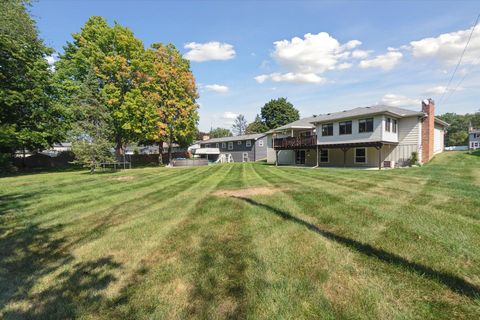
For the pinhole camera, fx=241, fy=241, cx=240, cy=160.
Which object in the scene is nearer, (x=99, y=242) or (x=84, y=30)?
(x=99, y=242)

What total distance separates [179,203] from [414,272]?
6.76m

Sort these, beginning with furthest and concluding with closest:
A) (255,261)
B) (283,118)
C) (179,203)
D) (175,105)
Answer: (283,118)
(175,105)
(179,203)
(255,261)

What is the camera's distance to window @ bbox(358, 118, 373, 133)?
21403 millimetres

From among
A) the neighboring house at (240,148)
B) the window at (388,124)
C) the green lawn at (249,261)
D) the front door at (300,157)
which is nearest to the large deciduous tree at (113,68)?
the front door at (300,157)

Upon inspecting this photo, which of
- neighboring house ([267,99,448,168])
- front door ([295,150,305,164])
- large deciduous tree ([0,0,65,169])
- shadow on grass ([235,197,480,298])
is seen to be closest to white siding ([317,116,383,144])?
neighboring house ([267,99,448,168])

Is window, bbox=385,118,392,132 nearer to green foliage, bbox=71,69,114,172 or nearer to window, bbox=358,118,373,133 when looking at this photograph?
window, bbox=358,118,373,133

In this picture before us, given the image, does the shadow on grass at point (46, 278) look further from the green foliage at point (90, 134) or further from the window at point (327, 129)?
the window at point (327, 129)

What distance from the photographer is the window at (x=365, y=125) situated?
2140cm

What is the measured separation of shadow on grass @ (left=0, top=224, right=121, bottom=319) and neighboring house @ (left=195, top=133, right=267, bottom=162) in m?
38.0

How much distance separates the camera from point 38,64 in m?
23.7

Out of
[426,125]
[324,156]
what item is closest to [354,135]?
[324,156]

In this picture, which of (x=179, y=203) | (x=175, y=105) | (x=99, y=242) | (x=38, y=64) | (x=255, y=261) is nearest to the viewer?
(x=255, y=261)

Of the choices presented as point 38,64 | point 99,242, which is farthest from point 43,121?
point 99,242

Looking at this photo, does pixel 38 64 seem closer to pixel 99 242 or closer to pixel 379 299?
pixel 99 242
